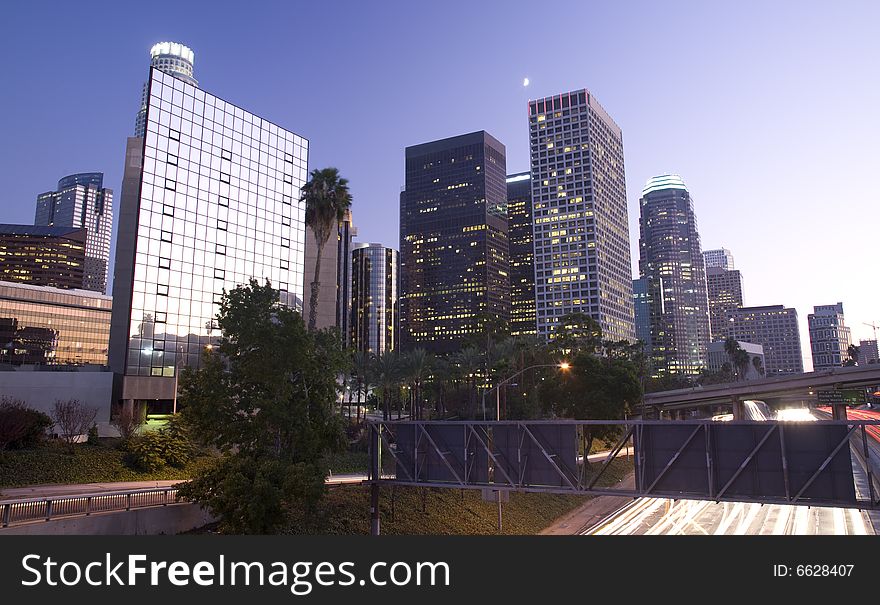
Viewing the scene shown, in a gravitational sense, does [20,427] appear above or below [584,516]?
above

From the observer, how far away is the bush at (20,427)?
40794 mm

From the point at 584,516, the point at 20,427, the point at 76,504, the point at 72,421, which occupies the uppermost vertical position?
the point at 72,421

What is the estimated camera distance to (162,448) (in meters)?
47.1

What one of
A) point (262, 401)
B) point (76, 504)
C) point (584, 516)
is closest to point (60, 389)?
point (76, 504)

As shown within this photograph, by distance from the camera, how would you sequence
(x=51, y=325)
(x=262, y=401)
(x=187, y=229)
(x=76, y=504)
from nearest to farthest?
1. (x=76, y=504)
2. (x=262, y=401)
3. (x=187, y=229)
4. (x=51, y=325)

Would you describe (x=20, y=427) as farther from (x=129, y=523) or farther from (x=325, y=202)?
(x=325, y=202)

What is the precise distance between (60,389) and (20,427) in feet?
53.0

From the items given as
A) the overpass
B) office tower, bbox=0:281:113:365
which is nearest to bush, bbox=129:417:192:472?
the overpass

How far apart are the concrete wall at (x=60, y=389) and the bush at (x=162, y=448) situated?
1360 centimetres

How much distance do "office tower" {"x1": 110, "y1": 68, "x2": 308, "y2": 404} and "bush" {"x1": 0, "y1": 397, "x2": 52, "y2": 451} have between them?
20696 mm

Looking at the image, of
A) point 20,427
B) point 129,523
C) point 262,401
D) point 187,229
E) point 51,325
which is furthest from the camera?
point 51,325

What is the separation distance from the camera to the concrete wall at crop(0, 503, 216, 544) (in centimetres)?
A: 2567

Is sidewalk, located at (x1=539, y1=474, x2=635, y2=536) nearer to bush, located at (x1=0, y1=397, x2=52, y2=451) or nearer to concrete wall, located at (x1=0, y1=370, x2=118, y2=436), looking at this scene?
bush, located at (x1=0, y1=397, x2=52, y2=451)

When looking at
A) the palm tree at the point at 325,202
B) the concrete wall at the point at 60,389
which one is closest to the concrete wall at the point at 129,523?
the concrete wall at the point at 60,389
